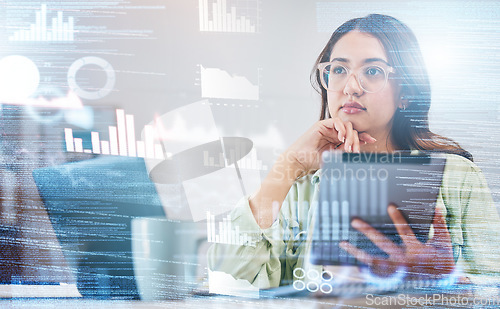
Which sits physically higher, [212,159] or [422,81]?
[422,81]

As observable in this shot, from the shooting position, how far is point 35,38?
4.14 ft

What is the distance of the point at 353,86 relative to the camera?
3.73ft

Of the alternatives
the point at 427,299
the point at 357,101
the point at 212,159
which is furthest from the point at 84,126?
the point at 427,299

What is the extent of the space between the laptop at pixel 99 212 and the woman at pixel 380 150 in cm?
38

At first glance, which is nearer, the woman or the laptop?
the woman

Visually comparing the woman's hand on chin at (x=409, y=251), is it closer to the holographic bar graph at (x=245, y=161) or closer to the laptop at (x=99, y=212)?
the holographic bar graph at (x=245, y=161)

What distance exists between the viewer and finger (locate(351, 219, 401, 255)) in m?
1.17

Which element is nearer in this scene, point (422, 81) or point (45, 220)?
point (422, 81)

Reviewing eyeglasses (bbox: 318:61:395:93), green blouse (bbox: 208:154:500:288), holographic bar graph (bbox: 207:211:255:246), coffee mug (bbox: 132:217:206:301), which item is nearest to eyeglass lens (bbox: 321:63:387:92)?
eyeglasses (bbox: 318:61:395:93)

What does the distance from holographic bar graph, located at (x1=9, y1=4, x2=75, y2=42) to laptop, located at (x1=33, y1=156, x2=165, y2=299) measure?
39cm

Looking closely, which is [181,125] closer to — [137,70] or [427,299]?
[137,70]

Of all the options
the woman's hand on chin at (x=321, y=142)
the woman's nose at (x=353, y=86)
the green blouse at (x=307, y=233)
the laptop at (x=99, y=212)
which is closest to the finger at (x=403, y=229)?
→ the green blouse at (x=307, y=233)

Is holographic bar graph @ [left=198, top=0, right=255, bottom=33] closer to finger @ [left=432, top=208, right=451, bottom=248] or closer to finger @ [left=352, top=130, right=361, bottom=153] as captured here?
finger @ [left=352, top=130, right=361, bottom=153]

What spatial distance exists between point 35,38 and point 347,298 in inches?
48.2
